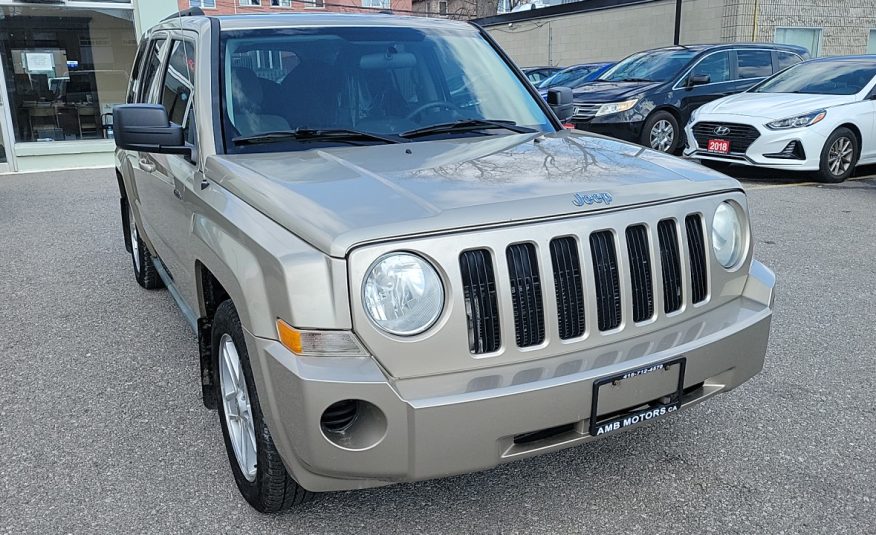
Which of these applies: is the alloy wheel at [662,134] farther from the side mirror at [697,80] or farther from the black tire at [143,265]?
the black tire at [143,265]

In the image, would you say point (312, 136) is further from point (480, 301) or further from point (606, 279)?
point (606, 279)

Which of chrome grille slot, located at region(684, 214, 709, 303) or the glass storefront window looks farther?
the glass storefront window

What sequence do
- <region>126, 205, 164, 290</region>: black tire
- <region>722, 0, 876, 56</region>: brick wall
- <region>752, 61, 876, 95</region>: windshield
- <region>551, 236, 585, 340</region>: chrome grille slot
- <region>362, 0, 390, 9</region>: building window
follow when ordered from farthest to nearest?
1. <region>362, 0, 390, 9</region>: building window
2. <region>722, 0, 876, 56</region>: brick wall
3. <region>752, 61, 876, 95</region>: windshield
4. <region>126, 205, 164, 290</region>: black tire
5. <region>551, 236, 585, 340</region>: chrome grille slot

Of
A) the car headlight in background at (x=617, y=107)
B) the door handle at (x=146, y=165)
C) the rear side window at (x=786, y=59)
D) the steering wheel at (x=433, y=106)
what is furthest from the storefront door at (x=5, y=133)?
the rear side window at (x=786, y=59)

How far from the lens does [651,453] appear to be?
316 cm

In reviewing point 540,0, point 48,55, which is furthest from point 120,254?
point 540,0

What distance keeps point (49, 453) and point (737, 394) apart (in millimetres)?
3145

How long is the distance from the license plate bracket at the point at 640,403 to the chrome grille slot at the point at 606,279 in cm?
18

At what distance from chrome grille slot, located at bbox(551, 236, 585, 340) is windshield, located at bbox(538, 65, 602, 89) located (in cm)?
1504

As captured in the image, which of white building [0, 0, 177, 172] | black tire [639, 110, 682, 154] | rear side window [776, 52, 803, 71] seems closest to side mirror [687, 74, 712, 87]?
black tire [639, 110, 682, 154]

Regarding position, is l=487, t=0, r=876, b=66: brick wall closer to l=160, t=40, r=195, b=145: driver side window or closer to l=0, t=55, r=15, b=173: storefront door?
l=0, t=55, r=15, b=173: storefront door

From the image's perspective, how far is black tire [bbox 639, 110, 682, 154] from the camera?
11.5 m

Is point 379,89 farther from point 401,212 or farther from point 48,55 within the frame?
point 48,55

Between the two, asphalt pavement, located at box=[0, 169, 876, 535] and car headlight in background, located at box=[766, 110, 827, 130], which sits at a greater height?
car headlight in background, located at box=[766, 110, 827, 130]
